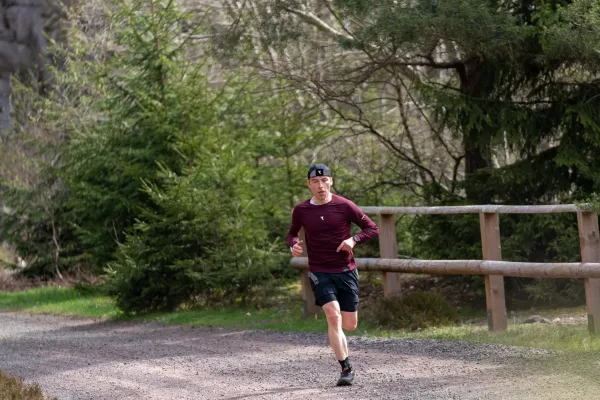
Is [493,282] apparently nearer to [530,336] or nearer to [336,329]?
[530,336]

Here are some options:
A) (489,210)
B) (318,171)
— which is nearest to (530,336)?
(489,210)

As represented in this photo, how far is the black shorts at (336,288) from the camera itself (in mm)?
9188

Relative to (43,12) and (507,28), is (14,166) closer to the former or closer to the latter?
(43,12)

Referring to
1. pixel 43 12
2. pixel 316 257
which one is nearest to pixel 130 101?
pixel 316 257

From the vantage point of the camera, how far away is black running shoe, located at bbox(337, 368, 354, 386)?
888cm

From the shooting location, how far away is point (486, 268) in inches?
464

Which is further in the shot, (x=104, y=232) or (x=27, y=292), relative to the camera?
(x=27, y=292)

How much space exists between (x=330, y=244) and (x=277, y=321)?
5.87m

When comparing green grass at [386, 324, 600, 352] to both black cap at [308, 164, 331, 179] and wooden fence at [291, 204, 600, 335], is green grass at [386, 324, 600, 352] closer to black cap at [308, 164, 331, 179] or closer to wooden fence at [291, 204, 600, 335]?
wooden fence at [291, 204, 600, 335]

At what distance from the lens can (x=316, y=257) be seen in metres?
9.32

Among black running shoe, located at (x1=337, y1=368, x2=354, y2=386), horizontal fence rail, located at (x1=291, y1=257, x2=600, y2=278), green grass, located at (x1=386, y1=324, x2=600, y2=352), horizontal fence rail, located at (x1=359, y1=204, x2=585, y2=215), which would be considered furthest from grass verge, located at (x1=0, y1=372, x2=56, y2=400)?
horizontal fence rail, located at (x1=359, y1=204, x2=585, y2=215)

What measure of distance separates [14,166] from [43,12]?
1404cm

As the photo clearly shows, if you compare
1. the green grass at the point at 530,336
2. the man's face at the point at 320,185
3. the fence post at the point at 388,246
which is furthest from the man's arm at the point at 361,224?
the fence post at the point at 388,246

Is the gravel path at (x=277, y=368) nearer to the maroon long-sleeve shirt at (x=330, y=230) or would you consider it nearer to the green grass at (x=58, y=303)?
the maroon long-sleeve shirt at (x=330, y=230)
